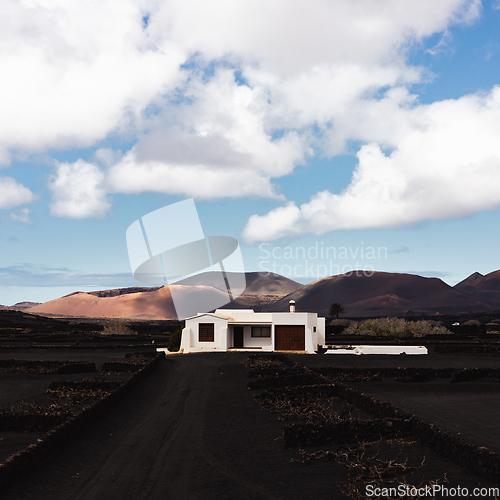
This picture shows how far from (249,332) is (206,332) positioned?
4594mm

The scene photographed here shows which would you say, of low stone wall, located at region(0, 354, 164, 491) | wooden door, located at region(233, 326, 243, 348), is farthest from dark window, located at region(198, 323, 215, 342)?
low stone wall, located at region(0, 354, 164, 491)

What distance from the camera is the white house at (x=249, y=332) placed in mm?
42875

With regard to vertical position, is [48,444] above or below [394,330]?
below

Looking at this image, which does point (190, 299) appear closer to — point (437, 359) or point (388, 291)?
point (388, 291)

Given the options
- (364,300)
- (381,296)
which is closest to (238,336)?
(364,300)

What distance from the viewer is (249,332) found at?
149 ft

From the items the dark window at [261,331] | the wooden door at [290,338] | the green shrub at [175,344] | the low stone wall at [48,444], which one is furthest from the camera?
the dark window at [261,331]

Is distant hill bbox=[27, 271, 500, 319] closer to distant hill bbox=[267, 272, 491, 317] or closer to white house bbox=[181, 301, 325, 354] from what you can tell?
distant hill bbox=[267, 272, 491, 317]

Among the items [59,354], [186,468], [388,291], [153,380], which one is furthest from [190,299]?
[186,468]

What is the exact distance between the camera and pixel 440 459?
10.7 m

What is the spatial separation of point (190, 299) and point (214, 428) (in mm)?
177007

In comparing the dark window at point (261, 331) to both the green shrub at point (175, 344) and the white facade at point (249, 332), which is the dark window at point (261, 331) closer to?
the white facade at point (249, 332)

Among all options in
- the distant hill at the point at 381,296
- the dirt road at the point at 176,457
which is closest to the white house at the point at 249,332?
the dirt road at the point at 176,457

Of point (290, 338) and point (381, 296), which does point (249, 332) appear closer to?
point (290, 338)
